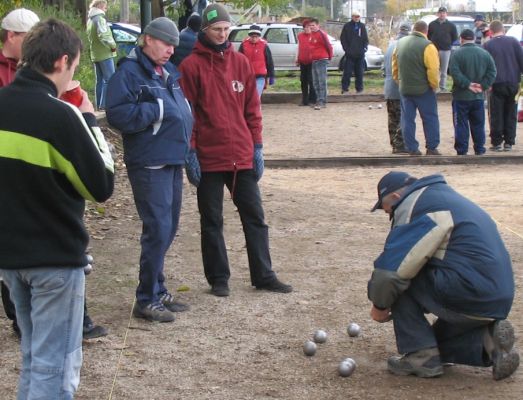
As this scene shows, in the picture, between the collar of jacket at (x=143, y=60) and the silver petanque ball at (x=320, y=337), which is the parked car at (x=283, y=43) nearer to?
the collar of jacket at (x=143, y=60)

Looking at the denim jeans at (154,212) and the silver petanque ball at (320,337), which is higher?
the denim jeans at (154,212)

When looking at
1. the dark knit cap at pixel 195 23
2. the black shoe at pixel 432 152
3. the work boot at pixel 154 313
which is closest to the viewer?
the work boot at pixel 154 313

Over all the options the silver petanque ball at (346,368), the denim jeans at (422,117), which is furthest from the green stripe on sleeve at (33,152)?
the denim jeans at (422,117)

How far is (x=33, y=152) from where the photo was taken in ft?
13.2

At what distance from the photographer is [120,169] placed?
13.0 metres

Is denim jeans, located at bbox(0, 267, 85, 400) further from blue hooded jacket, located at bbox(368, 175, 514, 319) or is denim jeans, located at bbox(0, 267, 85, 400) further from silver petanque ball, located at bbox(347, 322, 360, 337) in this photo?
silver petanque ball, located at bbox(347, 322, 360, 337)

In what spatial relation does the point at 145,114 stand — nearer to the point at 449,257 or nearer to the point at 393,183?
the point at 393,183

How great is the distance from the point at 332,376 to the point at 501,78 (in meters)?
10.6

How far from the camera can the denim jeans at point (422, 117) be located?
48.3ft

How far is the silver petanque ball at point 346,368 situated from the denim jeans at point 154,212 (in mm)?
1509

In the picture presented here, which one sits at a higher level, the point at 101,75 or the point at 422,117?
the point at 101,75

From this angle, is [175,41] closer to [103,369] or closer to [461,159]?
[103,369]

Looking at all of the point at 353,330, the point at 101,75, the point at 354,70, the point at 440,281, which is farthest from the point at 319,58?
the point at 440,281

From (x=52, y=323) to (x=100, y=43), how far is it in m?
12.9
